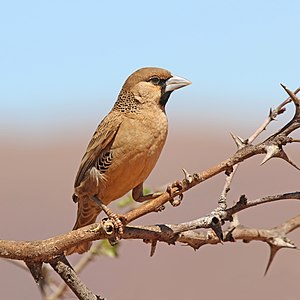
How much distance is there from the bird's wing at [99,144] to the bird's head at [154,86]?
11.7 inches

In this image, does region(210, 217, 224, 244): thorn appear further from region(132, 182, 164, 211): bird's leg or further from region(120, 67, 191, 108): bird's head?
region(120, 67, 191, 108): bird's head

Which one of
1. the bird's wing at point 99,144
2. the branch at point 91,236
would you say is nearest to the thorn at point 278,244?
the branch at point 91,236

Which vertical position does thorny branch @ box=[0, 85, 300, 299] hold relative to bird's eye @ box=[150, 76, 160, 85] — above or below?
below

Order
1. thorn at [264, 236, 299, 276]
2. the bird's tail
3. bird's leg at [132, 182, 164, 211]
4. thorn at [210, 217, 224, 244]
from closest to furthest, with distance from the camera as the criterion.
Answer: thorn at [210, 217, 224, 244], thorn at [264, 236, 299, 276], bird's leg at [132, 182, 164, 211], the bird's tail

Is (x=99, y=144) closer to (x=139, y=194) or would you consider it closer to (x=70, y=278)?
(x=139, y=194)

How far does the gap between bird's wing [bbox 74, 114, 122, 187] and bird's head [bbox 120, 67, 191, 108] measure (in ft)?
0.97

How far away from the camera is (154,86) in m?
5.79

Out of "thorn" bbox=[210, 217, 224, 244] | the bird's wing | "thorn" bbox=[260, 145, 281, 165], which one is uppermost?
the bird's wing

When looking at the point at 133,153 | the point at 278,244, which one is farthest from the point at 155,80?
the point at 278,244

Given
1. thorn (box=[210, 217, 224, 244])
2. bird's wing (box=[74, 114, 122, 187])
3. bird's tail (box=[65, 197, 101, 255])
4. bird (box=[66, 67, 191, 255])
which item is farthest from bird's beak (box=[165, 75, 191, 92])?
thorn (box=[210, 217, 224, 244])

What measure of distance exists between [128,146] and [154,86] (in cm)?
67

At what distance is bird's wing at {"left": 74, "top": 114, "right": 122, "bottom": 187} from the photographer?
5441 mm

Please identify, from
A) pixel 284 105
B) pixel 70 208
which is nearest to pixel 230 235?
pixel 284 105

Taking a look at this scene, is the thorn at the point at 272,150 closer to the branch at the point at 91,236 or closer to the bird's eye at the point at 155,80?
the branch at the point at 91,236
